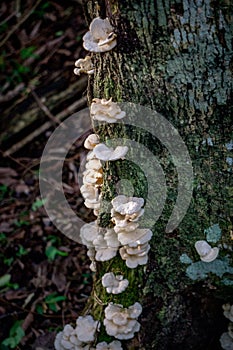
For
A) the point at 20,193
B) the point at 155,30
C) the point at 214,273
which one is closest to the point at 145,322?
the point at 214,273

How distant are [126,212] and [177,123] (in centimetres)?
50

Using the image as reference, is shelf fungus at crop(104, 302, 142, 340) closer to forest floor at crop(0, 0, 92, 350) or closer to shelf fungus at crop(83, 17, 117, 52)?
forest floor at crop(0, 0, 92, 350)

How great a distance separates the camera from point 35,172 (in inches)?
179

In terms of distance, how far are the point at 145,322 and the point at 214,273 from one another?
48 centimetres

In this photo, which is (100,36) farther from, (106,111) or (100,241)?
(100,241)

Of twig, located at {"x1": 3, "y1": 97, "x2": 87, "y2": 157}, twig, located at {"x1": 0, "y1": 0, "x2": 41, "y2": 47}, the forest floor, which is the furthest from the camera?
twig, located at {"x1": 0, "y1": 0, "x2": 41, "y2": 47}

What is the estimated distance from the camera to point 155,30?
192 cm

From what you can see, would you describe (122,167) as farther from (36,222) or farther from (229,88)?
(36,222)

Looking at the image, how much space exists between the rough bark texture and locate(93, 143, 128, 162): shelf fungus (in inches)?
2.9

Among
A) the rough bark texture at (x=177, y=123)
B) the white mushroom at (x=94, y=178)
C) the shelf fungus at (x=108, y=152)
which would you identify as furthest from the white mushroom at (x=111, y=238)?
the shelf fungus at (x=108, y=152)

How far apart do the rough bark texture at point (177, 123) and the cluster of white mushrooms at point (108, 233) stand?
2.5 inches

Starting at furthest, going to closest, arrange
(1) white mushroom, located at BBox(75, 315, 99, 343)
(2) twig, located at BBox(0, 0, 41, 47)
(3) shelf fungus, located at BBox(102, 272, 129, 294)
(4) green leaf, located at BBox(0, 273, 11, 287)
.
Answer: (2) twig, located at BBox(0, 0, 41, 47)
(4) green leaf, located at BBox(0, 273, 11, 287)
(1) white mushroom, located at BBox(75, 315, 99, 343)
(3) shelf fungus, located at BBox(102, 272, 129, 294)

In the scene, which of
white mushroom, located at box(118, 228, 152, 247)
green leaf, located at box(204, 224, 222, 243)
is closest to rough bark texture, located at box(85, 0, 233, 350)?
green leaf, located at box(204, 224, 222, 243)

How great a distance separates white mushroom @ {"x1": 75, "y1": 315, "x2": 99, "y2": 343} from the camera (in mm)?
2438
